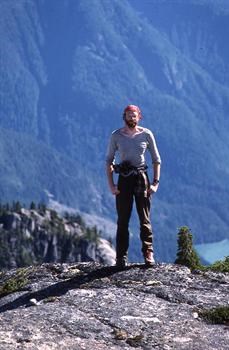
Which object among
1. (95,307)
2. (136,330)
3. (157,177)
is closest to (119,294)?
(95,307)

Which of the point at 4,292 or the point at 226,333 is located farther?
the point at 4,292

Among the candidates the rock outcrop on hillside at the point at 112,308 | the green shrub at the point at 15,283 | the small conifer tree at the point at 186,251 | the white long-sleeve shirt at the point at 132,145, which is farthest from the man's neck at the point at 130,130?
the green shrub at the point at 15,283

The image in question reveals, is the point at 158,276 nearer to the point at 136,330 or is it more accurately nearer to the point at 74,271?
the point at 74,271

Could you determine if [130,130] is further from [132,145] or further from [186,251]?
[186,251]

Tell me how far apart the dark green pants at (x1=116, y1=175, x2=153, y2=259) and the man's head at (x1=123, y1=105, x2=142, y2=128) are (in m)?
1.58

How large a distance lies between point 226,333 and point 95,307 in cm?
343

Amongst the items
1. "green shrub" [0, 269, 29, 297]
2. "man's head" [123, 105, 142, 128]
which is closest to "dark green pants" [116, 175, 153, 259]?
"man's head" [123, 105, 142, 128]

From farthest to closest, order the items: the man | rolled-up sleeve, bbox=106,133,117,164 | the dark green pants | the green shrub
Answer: the dark green pants < rolled-up sleeve, bbox=106,133,117,164 < the man < the green shrub

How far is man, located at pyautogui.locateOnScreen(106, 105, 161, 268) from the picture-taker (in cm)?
2597

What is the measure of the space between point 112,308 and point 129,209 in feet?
16.3

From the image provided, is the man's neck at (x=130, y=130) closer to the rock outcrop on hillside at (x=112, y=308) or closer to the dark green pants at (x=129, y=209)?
the dark green pants at (x=129, y=209)

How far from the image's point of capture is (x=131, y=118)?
25.8 metres

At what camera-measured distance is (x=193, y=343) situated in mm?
19969

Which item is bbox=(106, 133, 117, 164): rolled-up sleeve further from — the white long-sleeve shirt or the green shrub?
the green shrub
